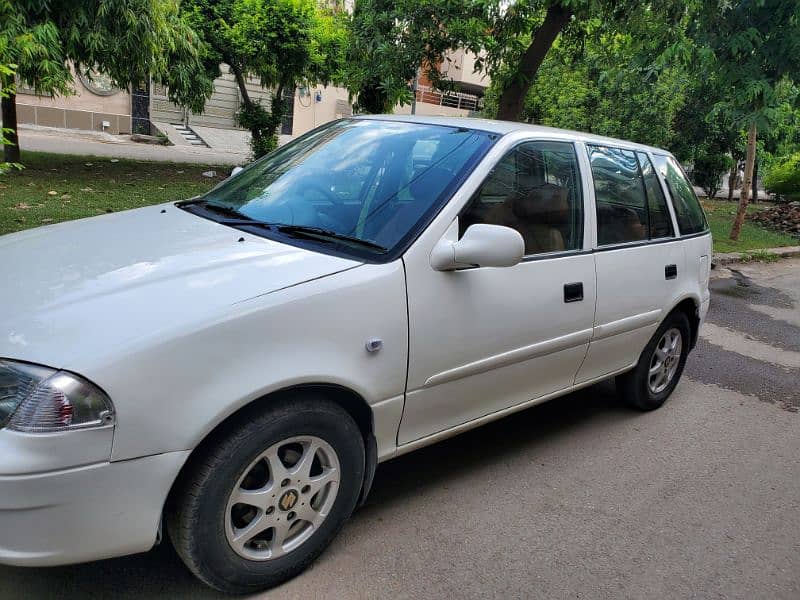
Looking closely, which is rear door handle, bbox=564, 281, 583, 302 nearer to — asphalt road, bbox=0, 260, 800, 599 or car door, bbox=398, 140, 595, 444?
car door, bbox=398, 140, 595, 444

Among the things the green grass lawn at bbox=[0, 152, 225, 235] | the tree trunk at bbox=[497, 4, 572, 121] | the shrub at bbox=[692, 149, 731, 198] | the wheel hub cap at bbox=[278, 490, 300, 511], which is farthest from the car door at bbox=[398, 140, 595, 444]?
the shrub at bbox=[692, 149, 731, 198]

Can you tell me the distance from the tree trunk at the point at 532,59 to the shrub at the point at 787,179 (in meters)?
13.8

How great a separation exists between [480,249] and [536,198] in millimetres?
832

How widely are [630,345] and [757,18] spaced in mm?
8865

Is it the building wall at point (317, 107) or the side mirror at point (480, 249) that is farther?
the building wall at point (317, 107)

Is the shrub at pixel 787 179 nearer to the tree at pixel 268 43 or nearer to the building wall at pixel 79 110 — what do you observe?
the tree at pixel 268 43

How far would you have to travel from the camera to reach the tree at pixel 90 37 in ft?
32.6

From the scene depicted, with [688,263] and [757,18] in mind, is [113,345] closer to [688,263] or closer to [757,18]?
[688,263]

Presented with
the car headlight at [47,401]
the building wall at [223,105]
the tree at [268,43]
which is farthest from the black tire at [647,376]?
the building wall at [223,105]

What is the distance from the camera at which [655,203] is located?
14.5 feet

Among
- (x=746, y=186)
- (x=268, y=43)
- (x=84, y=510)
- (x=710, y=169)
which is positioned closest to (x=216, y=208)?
(x=84, y=510)

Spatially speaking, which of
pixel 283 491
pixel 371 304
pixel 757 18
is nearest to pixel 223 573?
pixel 283 491

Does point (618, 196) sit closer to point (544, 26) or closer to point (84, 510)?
point (84, 510)

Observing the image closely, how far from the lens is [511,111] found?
1130 centimetres
